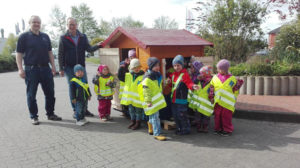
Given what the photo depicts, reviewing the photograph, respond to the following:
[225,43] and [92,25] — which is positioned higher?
[92,25]

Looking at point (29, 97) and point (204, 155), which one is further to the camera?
point (29, 97)

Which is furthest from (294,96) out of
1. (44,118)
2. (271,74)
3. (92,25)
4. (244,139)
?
(92,25)

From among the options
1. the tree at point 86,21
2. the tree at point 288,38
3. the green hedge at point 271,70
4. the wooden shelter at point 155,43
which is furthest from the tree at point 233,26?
the tree at point 86,21

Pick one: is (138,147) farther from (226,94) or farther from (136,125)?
(226,94)

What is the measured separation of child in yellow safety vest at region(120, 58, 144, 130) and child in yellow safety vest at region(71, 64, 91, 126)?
3.07ft

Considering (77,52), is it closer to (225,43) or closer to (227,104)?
(227,104)

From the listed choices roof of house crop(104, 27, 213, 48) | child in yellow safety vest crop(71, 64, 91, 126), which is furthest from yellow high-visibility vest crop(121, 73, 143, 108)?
child in yellow safety vest crop(71, 64, 91, 126)

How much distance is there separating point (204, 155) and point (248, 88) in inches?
184

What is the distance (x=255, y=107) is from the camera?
218 inches

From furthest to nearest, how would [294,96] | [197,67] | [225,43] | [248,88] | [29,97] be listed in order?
[225,43]
[248,88]
[294,96]
[29,97]
[197,67]

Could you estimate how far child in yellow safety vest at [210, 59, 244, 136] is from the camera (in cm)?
403

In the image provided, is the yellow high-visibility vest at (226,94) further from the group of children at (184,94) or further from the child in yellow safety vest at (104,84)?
the child in yellow safety vest at (104,84)

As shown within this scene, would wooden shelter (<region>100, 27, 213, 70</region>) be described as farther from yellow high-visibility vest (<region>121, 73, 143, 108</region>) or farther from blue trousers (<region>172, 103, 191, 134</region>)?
blue trousers (<region>172, 103, 191, 134</region>)

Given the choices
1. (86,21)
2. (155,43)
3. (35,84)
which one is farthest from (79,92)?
(86,21)
